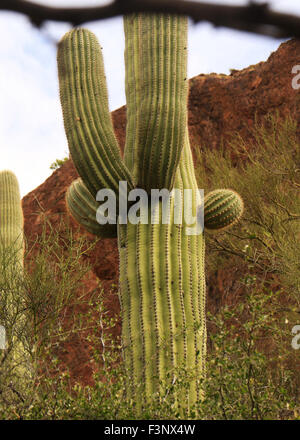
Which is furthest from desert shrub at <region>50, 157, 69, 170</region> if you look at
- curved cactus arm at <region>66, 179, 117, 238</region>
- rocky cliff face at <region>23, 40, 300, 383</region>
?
curved cactus arm at <region>66, 179, 117, 238</region>

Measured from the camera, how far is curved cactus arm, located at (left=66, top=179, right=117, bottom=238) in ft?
A: 21.4

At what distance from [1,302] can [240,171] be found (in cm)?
732

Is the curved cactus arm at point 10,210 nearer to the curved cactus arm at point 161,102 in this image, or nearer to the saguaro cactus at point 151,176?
the saguaro cactus at point 151,176

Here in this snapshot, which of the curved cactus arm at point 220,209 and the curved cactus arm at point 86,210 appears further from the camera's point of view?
the curved cactus arm at point 86,210

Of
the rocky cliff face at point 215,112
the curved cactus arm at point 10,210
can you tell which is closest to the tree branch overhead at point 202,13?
the curved cactus arm at point 10,210

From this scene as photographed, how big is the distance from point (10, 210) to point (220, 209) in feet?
14.6

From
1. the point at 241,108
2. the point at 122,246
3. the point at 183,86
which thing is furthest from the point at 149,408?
the point at 241,108

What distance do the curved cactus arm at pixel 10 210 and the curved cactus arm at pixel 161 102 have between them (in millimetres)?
3732

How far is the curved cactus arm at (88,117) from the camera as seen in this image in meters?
5.65

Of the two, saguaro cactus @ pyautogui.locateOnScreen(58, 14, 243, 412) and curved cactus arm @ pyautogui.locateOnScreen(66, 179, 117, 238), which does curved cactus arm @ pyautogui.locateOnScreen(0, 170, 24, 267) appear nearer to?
curved cactus arm @ pyautogui.locateOnScreen(66, 179, 117, 238)

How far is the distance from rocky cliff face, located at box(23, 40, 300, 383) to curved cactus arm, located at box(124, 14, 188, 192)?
27.2ft

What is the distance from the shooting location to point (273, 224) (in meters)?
10.3

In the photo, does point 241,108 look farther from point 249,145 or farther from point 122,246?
point 122,246
